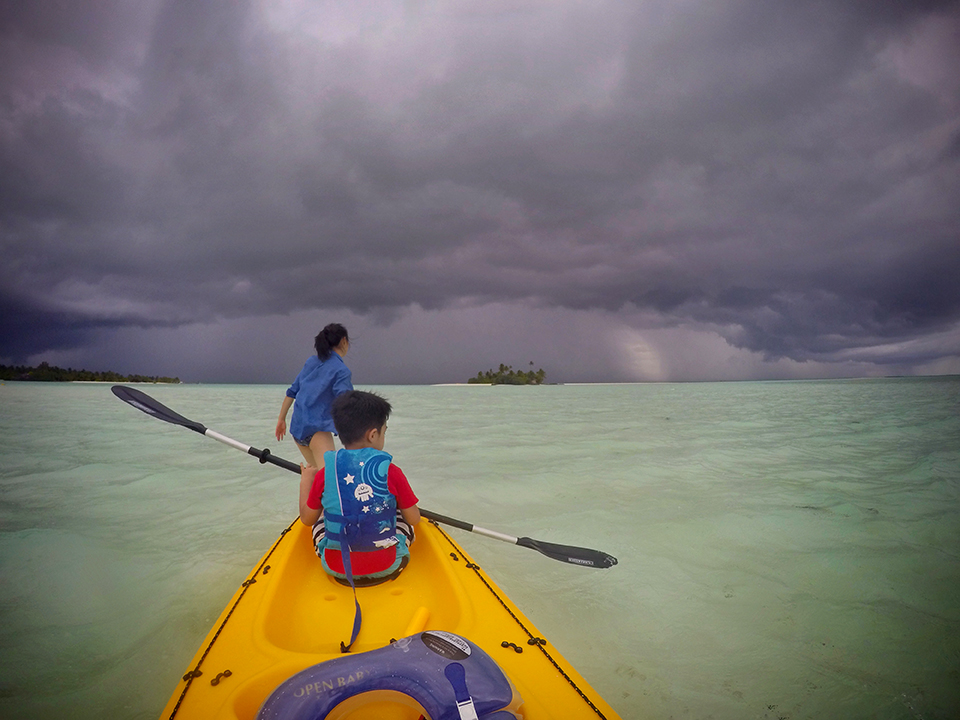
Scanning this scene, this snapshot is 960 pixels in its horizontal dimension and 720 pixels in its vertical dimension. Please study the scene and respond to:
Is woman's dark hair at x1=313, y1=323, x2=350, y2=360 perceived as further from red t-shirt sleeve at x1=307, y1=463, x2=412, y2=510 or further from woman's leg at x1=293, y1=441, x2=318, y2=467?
red t-shirt sleeve at x1=307, y1=463, x2=412, y2=510

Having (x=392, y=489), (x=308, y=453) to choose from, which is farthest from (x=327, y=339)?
(x=392, y=489)

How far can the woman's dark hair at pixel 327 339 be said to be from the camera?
4734mm

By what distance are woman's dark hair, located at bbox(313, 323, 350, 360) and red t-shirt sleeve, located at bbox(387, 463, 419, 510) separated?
2.25 metres

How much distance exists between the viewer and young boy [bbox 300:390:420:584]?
2.73 meters

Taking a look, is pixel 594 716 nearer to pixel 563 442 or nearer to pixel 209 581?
pixel 209 581

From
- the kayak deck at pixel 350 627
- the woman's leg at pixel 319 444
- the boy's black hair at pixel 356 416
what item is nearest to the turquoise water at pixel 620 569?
the kayak deck at pixel 350 627

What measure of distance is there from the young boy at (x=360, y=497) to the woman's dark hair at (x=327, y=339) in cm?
192

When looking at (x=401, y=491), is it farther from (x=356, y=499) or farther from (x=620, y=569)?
(x=620, y=569)

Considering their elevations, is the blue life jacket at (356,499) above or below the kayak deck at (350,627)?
above

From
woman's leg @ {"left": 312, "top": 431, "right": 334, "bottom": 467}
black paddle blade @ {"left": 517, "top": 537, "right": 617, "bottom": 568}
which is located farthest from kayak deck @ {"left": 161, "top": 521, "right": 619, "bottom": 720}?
woman's leg @ {"left": 312, "top": 431, "right": 334, "bottom": 467}

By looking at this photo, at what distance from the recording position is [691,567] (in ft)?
14.8

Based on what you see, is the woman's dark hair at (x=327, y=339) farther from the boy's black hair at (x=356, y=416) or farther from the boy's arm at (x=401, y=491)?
the boy's arm at (x=401, y=491)

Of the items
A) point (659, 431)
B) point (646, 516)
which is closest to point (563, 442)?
point (659, 431)

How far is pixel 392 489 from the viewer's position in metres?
2.91
